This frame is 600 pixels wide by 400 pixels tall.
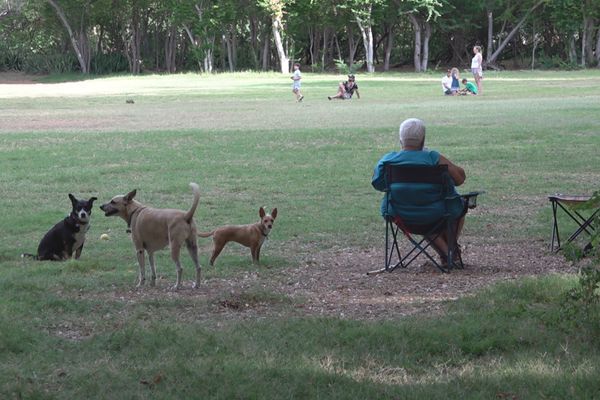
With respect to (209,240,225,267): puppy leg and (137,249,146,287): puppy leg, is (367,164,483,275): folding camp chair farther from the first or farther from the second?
(137,249,146,287): puppy leg

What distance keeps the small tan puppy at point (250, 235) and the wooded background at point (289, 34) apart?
179 feet

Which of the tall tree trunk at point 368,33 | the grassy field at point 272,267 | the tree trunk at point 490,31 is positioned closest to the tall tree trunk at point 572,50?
the tree trunk at point 490,31

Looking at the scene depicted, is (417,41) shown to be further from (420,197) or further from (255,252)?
(420,197)

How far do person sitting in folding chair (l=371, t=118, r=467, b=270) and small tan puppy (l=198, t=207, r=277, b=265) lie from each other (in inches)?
42.5

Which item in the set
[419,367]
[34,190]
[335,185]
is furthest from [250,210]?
[419,367]

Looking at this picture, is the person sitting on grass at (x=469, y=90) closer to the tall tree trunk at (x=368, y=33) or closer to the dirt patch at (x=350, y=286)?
the tall tree trunk at (x=368, y=33)

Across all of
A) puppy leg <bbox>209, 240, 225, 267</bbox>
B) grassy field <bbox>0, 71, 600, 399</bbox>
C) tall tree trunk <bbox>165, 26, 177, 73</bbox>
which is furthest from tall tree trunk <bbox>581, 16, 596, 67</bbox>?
puppy leg <bbox>209, 240, 225, 267</bbox>

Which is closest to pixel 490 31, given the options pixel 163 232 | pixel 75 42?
pixel 75 42

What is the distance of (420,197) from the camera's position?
8836 millimetres

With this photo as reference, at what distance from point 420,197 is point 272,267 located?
59.5 inches

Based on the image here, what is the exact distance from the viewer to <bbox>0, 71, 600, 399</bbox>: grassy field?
17.5 ft

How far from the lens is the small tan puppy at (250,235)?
30.3ft

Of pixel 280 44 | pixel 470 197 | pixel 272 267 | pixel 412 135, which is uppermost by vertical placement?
pixel 280 44

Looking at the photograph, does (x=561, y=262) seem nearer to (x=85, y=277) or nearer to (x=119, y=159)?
(x=85, y=277)
